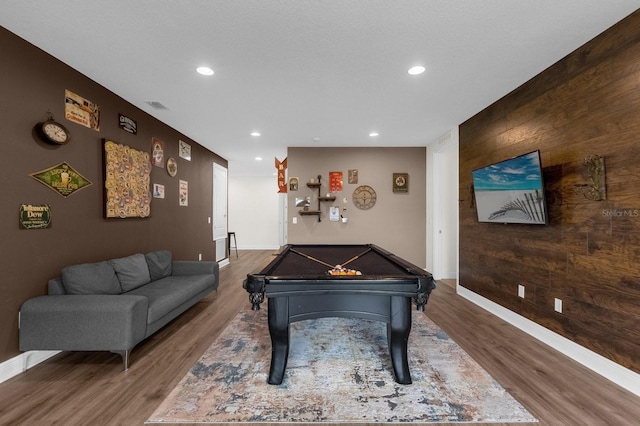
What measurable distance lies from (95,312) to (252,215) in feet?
25.1

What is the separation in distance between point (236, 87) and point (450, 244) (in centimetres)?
452

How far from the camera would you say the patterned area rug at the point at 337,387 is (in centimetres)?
181

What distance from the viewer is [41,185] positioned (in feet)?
8.20

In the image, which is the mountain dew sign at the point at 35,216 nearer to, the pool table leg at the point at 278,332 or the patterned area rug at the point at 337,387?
the patterned area rug at the point at 337,387

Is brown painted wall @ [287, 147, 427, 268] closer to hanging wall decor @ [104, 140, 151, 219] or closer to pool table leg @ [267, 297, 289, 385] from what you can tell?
hanging wall decor @ [104, 140, 151, 219]

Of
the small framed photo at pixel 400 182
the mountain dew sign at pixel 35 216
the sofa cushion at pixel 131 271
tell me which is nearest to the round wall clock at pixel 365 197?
the small framed photo at pixel 400 182

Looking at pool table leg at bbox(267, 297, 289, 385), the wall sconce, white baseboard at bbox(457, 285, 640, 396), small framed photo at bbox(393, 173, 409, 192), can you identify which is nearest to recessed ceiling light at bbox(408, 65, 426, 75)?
the wall sconce

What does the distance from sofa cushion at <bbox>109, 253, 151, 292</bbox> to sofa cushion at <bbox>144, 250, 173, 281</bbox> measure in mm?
114

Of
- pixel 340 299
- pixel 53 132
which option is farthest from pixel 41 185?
pixel 340 299

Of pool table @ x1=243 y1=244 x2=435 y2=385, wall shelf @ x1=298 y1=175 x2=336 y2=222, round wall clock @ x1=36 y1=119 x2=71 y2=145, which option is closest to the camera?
pool table @ x1=243 y1=244 x2=435 y2=385

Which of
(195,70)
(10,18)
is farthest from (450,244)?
(10,18)

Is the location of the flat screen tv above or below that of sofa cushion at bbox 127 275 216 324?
above

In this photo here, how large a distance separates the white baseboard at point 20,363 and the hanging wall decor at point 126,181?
1.35 metres

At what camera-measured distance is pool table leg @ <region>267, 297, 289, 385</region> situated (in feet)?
7.02
